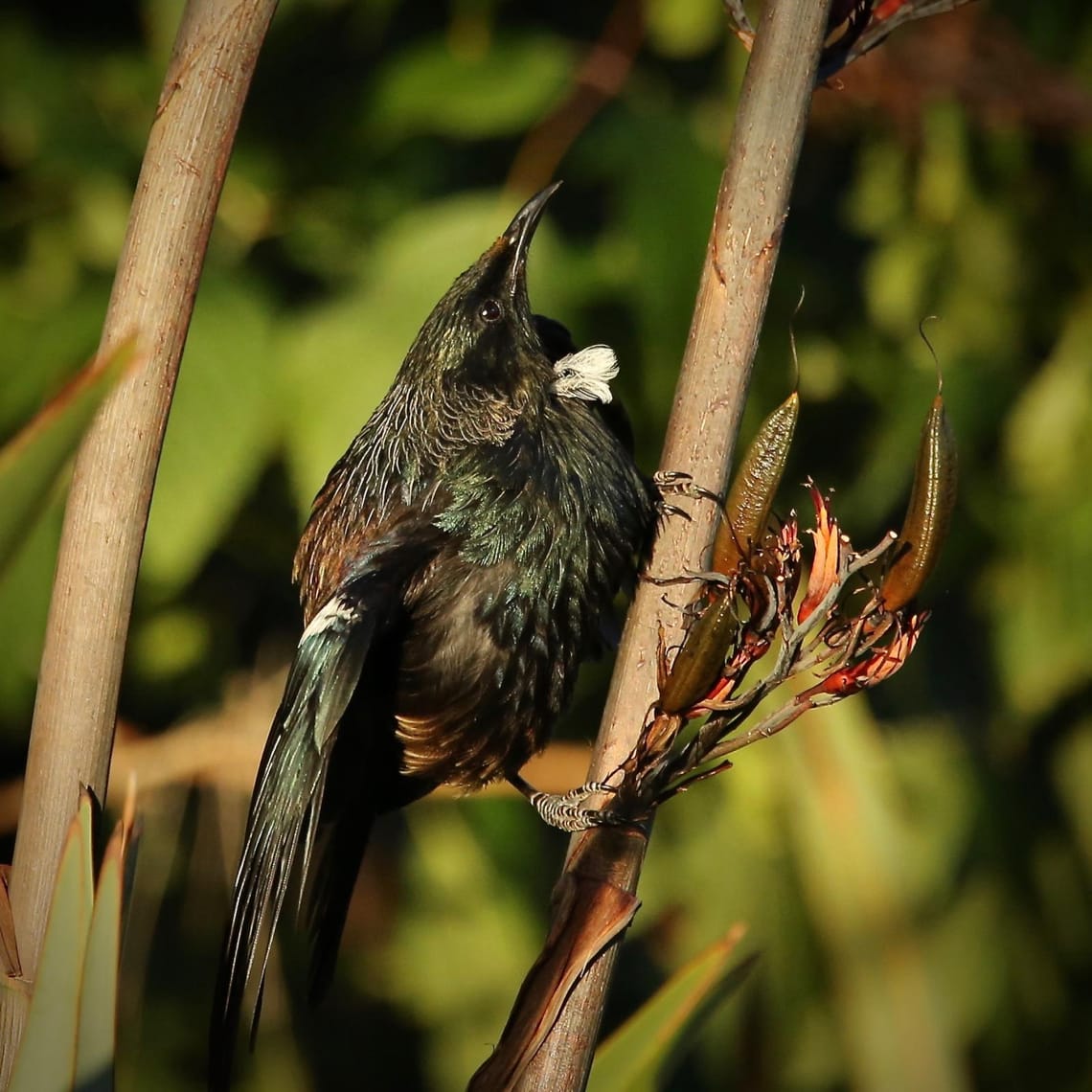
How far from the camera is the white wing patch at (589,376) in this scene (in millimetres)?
1763

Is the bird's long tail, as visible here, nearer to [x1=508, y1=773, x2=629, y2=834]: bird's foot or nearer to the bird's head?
[x1=508, y1=773, x2=629, y2=834]: bird's foot

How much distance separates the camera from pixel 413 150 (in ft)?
7.82

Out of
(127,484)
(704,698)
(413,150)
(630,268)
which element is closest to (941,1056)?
(704,698)

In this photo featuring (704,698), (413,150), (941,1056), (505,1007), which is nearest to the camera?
(704,698)

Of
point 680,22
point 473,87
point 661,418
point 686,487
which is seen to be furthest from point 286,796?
point 680,22

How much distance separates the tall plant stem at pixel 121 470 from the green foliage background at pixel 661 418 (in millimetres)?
994

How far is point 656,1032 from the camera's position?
104cm

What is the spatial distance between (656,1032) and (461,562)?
710 millimetres

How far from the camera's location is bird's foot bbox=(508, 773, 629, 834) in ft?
3.62

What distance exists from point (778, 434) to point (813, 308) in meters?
1.50

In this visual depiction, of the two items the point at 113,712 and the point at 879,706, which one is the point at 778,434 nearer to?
the point at 113,712

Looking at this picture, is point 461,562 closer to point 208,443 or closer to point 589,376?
point 589,376

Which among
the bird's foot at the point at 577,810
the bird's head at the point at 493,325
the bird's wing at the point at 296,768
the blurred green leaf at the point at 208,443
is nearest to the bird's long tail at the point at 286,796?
the bird's wing at the point at 296,768

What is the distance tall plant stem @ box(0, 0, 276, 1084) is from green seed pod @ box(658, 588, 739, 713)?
1.24 ft
